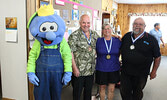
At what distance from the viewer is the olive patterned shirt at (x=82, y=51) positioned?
6.24 ft

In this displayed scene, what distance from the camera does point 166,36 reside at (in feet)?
23.7

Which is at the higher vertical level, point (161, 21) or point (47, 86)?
point (161, 21)

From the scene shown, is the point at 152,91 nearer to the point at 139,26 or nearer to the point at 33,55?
the point at 139,26

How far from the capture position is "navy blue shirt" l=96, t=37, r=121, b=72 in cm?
201

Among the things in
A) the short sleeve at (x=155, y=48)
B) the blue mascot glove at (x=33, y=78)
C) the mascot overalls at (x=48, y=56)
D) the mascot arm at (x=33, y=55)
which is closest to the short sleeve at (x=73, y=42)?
the mascot overalls at (x=48, y=56)

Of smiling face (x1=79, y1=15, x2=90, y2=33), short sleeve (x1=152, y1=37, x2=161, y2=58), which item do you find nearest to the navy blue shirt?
smiling face (x1=79, y1=15, x2=90, y2=33)

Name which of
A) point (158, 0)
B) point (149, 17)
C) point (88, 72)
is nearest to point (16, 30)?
point (88, 72)

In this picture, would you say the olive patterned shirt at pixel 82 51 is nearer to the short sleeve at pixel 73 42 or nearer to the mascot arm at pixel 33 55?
the short sleeve at pixel 73 42

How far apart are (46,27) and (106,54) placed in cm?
89

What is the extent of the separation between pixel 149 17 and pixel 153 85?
4.93m

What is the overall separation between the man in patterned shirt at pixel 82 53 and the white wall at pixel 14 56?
0.68m

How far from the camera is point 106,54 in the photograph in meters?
2.01

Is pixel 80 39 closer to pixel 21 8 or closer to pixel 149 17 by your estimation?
pixel 21 8

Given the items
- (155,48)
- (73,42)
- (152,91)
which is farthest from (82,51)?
(152,91)
